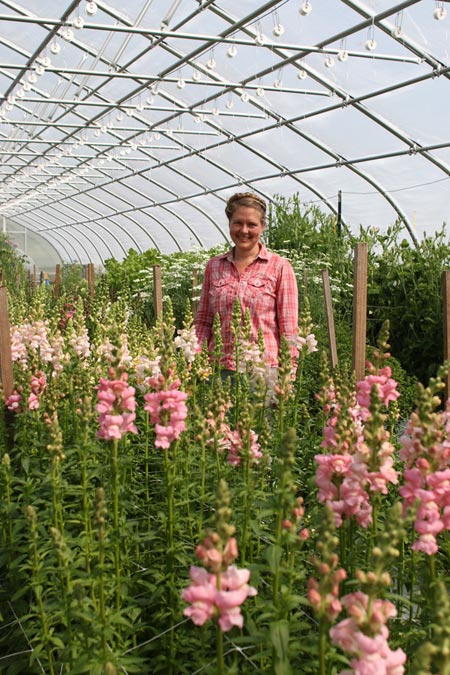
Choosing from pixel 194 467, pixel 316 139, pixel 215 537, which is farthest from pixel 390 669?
pixel 316 139

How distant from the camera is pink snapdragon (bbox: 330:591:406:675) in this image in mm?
1186

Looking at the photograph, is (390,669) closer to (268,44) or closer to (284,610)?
(284,610)

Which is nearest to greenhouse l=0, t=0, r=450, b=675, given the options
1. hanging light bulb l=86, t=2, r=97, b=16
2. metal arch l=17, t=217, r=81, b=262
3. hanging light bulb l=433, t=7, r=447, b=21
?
hanging light bulb l=86, t=2, r=97, b=16

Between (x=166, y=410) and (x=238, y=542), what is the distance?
56 centimetres

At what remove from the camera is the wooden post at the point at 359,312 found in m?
4.45

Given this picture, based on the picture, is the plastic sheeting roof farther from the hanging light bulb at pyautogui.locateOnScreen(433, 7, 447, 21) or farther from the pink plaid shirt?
the pink plaid shirt

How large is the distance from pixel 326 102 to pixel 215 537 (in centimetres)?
1184

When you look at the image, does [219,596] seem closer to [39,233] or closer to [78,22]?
[78,22]

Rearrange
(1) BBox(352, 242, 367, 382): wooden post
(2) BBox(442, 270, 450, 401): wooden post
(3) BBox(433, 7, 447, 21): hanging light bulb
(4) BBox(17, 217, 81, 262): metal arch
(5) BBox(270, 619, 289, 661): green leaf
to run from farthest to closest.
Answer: (4) BBox(17, 217, 81, 262): metal arch, (3) BBox(433, 7, 447, 21): hanging light bulb, (2) BBox(442, 270, 450, 401): wooden post, (1) BBox(352, 242, 367, 382): wooden post, (5) BBox(270, 619, 289, 661): green leaf

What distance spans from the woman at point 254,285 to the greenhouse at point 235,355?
1 cm

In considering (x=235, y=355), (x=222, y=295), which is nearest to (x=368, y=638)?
(x=235, y=355)

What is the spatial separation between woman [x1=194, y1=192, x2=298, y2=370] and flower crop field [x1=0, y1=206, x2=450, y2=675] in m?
0.70

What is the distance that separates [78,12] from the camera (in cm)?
984

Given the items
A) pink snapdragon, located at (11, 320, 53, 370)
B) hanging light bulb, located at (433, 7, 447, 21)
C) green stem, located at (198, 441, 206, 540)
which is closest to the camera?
green stem, located at (198, 441, 206, 540)
